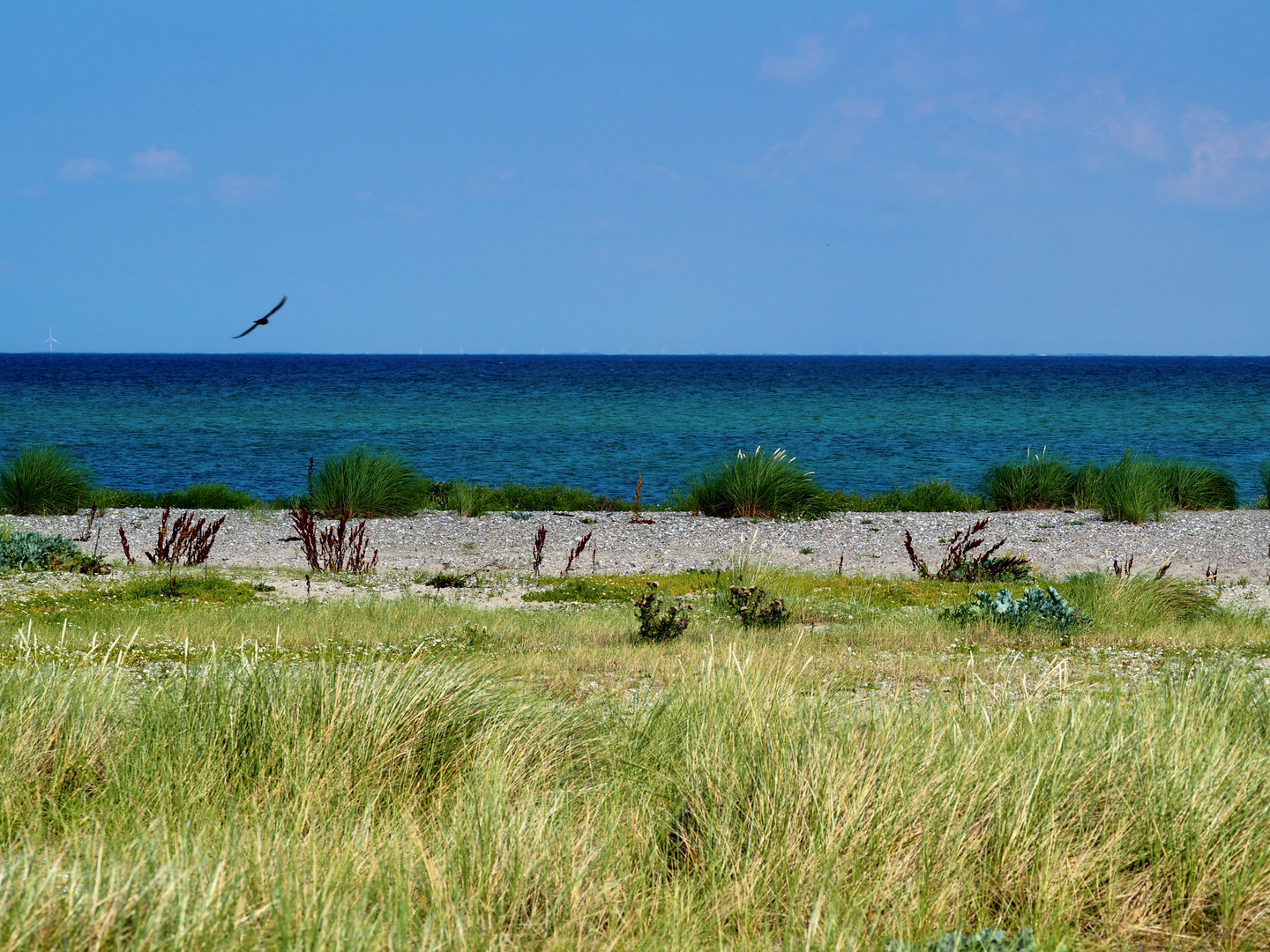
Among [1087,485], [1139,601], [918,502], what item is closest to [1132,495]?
[1087,485]

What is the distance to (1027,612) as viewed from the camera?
773 cm

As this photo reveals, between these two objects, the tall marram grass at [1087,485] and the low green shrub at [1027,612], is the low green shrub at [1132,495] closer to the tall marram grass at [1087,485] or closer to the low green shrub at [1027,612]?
the tall marram grass at [1087,485]

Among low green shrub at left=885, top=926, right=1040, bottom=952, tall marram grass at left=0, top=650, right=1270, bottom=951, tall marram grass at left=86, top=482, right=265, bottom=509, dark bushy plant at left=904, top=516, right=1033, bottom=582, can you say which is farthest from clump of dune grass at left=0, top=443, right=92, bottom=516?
low green shrub at left=885, top=926, right=1040, bottom=952

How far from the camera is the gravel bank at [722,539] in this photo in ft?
40.4

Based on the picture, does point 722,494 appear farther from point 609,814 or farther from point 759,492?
point 609,814

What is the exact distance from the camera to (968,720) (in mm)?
3639

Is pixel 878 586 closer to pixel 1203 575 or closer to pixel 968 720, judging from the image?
pixel 1203 575

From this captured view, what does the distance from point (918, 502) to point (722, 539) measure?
569cm

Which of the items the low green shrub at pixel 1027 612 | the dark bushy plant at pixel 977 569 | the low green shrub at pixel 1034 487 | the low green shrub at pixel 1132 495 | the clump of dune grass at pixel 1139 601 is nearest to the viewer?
the low green shrub at pixel 1027 612

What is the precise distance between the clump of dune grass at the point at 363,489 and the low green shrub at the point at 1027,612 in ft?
34.2

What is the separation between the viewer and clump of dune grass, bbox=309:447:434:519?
1611 centimetres

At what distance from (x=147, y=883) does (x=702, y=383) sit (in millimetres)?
80875

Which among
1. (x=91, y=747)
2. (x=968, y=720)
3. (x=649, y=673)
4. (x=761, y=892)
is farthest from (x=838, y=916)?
(x=649, y=673)

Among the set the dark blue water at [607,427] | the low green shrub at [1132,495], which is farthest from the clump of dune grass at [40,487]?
the low green shrub at [1132,495]
